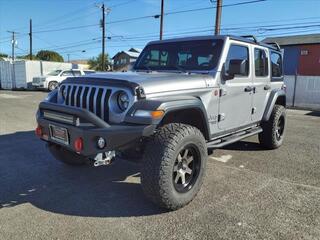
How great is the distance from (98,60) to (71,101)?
2935 inches

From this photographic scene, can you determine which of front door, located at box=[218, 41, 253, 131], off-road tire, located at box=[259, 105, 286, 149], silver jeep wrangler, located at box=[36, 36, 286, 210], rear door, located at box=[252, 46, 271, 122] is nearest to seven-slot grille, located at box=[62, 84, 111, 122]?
silver jeep wrangler, located at box=[36, 36, 286, 210]

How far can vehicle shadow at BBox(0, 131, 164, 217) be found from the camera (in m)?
3.60

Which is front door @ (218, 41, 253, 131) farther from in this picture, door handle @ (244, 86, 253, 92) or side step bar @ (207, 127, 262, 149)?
side step bar @ (207, 127, 262, 149)

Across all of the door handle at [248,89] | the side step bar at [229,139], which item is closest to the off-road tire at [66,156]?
the side step bar at [229,139]

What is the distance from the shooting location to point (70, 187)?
4203 mm

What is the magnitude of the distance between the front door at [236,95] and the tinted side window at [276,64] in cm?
117

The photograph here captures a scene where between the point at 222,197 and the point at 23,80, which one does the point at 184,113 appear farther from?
the point at 23,80

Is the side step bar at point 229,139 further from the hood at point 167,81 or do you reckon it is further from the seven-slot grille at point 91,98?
the seven-slot grille at point 91,98

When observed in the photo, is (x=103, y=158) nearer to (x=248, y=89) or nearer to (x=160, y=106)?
(x=160, y=106)

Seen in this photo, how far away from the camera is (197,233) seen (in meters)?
3.06

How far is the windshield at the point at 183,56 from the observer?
4496 millimetres

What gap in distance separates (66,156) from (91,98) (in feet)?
4.93

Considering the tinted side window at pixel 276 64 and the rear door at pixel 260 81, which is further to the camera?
the tinted side window at pixel 276 64

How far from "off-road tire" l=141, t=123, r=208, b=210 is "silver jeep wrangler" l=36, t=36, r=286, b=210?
0.03 feet
